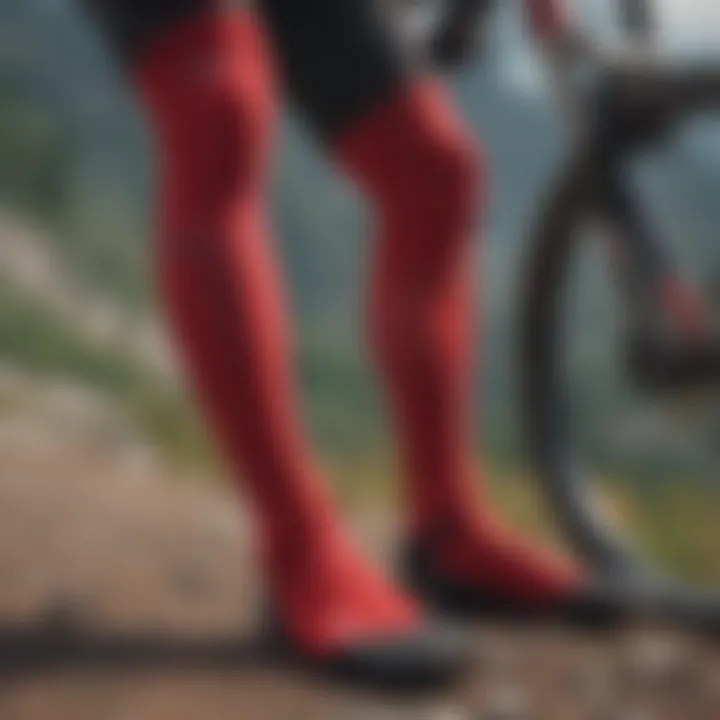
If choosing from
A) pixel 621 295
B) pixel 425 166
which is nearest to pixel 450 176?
pixel 425 166

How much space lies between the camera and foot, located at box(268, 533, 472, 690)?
3.36 ft

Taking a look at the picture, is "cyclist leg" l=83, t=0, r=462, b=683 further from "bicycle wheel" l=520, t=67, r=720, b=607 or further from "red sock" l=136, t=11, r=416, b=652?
"bicycle wheel" l=520, t=67, r=720, b=607

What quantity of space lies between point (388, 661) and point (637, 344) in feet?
0.93

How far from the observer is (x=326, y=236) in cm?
104

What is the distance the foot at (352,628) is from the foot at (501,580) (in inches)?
1.3

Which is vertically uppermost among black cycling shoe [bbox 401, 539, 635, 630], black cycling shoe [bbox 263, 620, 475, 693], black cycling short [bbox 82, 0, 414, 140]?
black cycling short [bbox 82, 0, 414, 140]

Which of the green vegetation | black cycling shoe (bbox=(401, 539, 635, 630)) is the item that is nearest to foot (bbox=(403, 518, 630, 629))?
black cycling shoe (bbox=(401, 539, 635, 630))

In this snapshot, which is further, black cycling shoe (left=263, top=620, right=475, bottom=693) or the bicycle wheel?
the bicycle wheel

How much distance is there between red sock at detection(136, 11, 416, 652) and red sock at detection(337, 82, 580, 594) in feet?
0.22

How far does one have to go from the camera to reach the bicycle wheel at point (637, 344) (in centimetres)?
113

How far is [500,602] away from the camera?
1109 mm

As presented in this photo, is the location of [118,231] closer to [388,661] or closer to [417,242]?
[417,242]

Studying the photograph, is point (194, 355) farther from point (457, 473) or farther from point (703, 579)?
point (703, 579)

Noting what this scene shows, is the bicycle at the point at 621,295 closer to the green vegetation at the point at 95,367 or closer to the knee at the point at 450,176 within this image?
the knee at the point at 450,176
